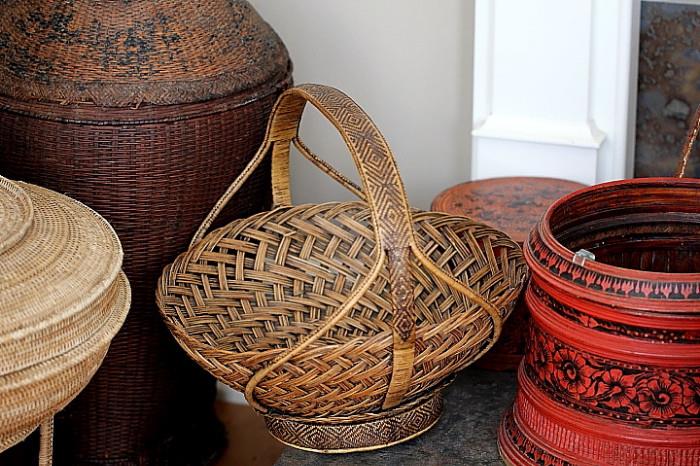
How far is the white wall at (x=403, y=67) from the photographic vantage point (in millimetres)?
1896

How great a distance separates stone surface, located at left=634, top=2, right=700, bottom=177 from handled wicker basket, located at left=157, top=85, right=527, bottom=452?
17.3 inches

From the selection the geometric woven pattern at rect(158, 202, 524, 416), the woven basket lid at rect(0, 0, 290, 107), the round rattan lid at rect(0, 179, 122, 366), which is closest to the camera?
the round rattan lid at rect(0, 179, 122, 366)

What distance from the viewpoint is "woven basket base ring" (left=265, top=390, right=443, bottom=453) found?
143 centimetres

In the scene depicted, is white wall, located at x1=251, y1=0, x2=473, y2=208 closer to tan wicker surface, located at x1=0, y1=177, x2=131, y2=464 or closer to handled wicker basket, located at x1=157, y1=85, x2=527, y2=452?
handled wicker basket, located at x1=157, y1=85, x2=527, y2=452

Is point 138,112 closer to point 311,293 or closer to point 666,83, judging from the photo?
point 311,293

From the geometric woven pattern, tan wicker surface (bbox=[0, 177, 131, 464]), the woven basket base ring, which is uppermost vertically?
tan wicker surface (bbox=[0, 177, 131, 464])

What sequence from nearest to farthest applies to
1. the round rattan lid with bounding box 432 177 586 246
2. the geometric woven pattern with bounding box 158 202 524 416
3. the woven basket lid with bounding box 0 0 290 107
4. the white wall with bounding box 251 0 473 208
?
the geometric woven pattern with bounding box 158 202 524 416, the woven basket lid with bounding box 0 0 290 107, the round rattan lid with bounding box 432 177 586 246, the white wall with bounding box 251 0 473 208

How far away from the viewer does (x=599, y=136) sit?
1.77 meters

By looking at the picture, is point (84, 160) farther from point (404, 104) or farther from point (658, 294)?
point (658, 294)

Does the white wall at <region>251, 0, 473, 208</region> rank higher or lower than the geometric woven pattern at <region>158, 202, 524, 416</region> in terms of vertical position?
higher

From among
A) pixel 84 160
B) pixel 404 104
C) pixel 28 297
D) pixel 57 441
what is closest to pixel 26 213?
pixel 28 297

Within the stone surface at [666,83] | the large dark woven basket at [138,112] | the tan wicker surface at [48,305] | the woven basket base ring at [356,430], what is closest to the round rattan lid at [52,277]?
the tan wicker surface at [48,305]

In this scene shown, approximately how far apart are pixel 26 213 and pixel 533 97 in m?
0.90

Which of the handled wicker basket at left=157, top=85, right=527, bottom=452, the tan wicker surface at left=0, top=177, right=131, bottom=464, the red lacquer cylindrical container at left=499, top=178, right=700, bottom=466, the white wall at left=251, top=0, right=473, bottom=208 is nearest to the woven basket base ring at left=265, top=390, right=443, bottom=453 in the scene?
the handled wicker basket at left=157, top=85, right=527, bottom=452
